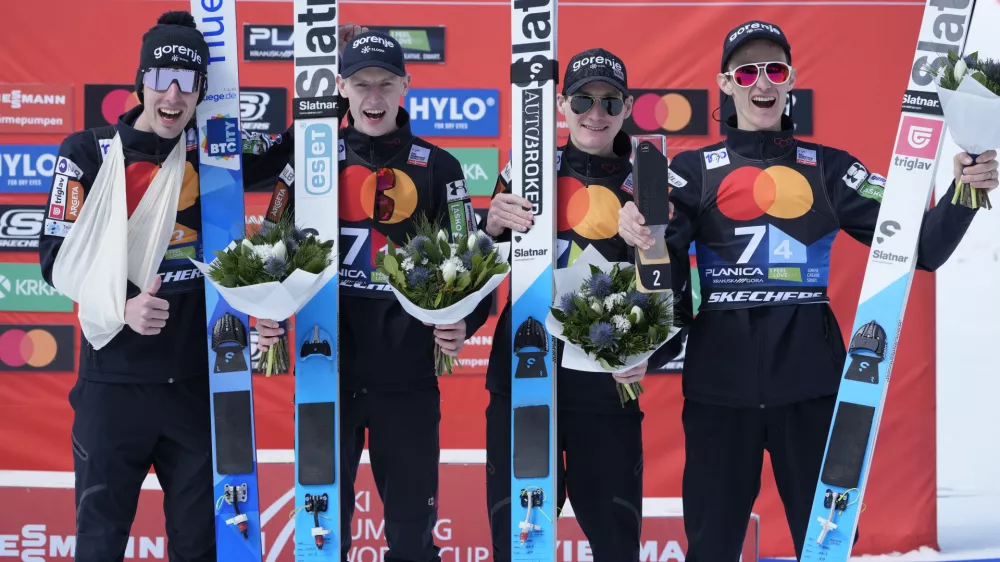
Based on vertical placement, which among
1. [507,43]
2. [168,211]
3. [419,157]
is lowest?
[168,211]

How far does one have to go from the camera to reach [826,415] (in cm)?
289

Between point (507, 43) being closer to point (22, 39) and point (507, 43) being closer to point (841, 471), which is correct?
point (22, 39)

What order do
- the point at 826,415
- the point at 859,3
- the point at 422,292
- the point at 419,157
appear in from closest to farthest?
the point at 422,292, the point at 826,415, the point at 419,157, the point at 859,3

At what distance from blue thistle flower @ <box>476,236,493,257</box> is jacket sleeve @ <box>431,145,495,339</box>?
239 millimetres

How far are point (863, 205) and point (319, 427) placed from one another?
6.24 feet

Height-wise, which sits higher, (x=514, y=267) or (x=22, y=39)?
(x=22, y=39)

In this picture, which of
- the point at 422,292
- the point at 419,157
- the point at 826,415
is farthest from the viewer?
the point at 419,157

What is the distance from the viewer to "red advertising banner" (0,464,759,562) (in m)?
4.20

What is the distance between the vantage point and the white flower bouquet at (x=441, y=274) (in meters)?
2.70

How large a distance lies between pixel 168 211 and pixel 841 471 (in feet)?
7.44

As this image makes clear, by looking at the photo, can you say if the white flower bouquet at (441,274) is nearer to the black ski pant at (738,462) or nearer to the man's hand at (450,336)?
the man's hand at (450,336)

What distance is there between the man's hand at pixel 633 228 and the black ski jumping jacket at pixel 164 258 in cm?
141

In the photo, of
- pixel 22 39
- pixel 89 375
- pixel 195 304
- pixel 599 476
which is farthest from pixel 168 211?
pixel 22 39

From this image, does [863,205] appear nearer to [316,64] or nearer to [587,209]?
[587,209]
